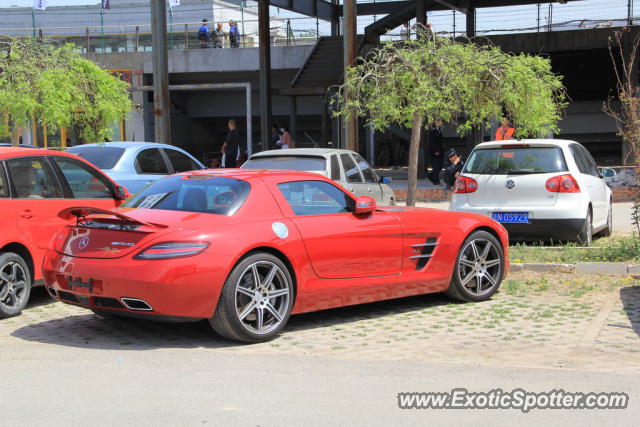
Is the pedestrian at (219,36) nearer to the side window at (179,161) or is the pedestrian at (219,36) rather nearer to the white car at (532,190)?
the side window at (179,161)

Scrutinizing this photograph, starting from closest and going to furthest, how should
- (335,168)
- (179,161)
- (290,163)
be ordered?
(290,163) → (335,168) → (179,161)

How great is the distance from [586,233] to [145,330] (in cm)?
659

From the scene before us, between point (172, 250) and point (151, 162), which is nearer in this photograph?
point (172, 250)

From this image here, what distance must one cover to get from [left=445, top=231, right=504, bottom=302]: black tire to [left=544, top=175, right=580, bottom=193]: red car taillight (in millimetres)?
3017

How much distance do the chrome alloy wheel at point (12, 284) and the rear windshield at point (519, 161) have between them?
6416mm

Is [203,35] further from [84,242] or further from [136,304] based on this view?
[136,304]

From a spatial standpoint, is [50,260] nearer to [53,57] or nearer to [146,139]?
[53,57]

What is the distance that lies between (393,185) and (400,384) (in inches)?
746

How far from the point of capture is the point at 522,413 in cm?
485

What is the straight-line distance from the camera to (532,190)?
37.3 feet

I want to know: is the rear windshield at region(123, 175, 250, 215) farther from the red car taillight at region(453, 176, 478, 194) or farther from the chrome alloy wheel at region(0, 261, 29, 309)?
the red car taillight at region(453, 176, 478, 194)

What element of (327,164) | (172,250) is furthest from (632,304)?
(327,164)

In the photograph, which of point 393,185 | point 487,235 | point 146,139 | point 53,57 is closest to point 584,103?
point 393,185

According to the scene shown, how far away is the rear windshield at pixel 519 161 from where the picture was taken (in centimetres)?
1146
